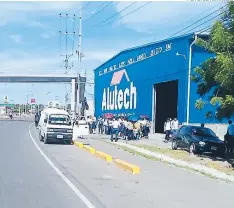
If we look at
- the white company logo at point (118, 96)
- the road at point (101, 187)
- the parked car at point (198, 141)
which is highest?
the white company logo at point (118, 96)

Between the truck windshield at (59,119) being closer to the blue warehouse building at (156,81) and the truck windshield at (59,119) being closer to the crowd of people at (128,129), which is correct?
the crowd of people at (128,129)

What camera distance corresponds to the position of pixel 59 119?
31047mm

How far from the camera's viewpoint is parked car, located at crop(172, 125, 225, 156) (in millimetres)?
23766

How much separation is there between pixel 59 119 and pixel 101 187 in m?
19.1

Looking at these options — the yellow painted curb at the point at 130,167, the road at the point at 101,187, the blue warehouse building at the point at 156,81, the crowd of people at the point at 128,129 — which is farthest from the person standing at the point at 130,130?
the yellow painted curb at the point at 130,167

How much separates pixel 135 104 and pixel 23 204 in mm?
39189

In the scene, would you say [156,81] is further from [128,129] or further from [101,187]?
[101,187]

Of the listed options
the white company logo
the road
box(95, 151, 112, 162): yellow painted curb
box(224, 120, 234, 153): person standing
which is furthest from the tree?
the white company logo

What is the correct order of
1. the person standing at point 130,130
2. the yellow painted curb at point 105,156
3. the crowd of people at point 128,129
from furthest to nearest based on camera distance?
the person standing at point 130,130 → the crowd of people at point 128,129 → the yellow painted curb at point 105,156

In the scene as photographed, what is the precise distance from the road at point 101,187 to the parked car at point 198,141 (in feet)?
19.4

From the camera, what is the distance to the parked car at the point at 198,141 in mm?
23766

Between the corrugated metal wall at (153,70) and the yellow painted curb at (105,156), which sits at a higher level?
the corrugated metal wall at (153,70)

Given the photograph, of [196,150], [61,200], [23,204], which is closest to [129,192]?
[61,200]

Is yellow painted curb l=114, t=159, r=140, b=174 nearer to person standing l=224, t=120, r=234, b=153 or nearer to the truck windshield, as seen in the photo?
person standing l=224, t=120, r=234, b=153
